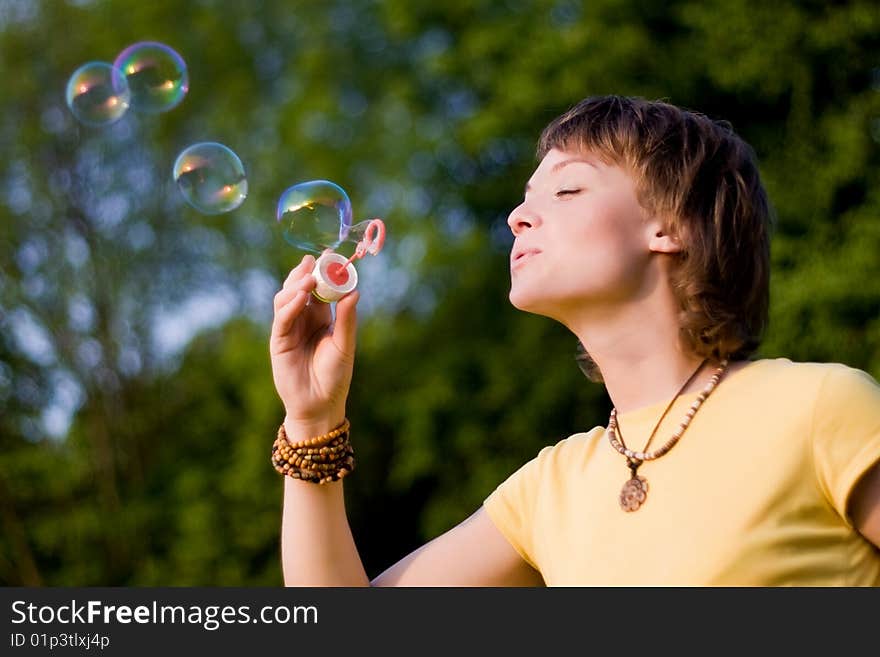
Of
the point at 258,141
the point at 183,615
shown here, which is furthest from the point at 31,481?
the point at 183,615

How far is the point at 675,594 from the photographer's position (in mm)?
1493

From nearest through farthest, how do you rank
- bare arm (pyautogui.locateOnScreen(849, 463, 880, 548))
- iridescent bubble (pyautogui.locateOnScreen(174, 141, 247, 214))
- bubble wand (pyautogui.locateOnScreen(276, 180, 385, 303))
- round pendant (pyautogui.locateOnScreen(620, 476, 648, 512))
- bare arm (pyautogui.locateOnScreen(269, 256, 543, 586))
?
bare arm (pyautogui.locateOnScreen(849, 463, 880, 548)), round pendant (pyautogui.locateOnScreen(620, 476, 648, 512)), bare arm (pyautogui.locateOnScreen(269, 256, 543, 586)), bubble wand (pyautogui.locateOnScreen(276, 180, 385, 303)), iridescent bubble (pyautogui.locateOnScreen(174, 141, 247, 214))

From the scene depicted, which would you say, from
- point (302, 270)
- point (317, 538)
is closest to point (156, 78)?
point (302, 270)

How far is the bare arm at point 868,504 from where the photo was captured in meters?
1.43

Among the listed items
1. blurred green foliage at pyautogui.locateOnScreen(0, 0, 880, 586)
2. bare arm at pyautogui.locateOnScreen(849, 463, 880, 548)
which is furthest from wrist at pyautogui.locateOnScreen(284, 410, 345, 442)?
blurred green foliage at pyautogui.locateOnScreen(0, 0, 880, 586)

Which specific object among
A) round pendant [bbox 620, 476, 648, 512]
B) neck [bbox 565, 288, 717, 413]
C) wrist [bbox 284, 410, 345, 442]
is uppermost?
neck [bbox 565, 288, 717, 413]

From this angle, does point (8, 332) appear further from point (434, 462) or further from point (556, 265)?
point (556, 265)

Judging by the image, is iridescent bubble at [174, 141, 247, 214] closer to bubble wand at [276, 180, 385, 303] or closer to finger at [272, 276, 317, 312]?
bubble wand at [276, 180, 385, 303]

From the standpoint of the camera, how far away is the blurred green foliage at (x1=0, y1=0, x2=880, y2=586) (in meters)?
5.83

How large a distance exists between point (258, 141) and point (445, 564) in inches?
268

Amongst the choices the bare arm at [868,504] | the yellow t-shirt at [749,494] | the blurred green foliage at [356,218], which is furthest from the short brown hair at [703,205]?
the blurred green foliage at [356,218]

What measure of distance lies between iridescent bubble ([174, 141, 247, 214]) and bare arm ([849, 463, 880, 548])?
193 centimetres

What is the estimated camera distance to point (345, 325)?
1850 millimetres

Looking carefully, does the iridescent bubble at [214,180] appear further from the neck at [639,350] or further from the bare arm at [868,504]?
the bare arm at [868,504]
